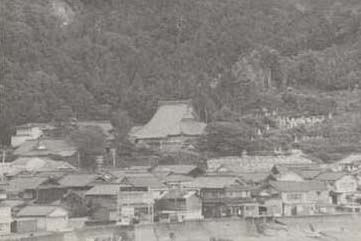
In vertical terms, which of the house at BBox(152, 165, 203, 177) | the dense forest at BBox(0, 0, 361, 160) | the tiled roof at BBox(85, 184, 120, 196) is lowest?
the tiled roof at BBox(85, 184, 120, 196)

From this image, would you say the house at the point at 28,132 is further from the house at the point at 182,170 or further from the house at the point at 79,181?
the house at the point at 79,181

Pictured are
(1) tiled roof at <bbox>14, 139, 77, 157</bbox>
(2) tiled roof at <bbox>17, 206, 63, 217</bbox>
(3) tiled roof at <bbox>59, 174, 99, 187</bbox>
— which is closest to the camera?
(2) tiled roof at <bbox>17, 206, 63, 217</bbox>

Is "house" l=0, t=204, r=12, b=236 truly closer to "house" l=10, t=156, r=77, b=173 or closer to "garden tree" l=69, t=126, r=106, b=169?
"house" l=10, t=156, r=77, b=173

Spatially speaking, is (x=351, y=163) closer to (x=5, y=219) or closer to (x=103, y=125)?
(x=103, y=125)

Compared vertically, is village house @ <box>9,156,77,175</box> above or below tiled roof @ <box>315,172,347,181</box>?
above

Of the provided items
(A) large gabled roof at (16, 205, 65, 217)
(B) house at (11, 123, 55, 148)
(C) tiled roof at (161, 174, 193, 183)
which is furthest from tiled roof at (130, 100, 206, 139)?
(A) large gabled roof at (16, 205, 65, 217)

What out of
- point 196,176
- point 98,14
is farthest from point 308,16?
point 196,176

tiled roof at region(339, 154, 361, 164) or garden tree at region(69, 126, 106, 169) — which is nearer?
tiled roof at region(339, 154, 361, 164)

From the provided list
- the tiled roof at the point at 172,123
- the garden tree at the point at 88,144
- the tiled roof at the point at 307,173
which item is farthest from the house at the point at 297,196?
the tiled roof at the point at 172,123

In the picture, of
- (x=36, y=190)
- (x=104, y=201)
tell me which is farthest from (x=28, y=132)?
(x=104, y=201)
